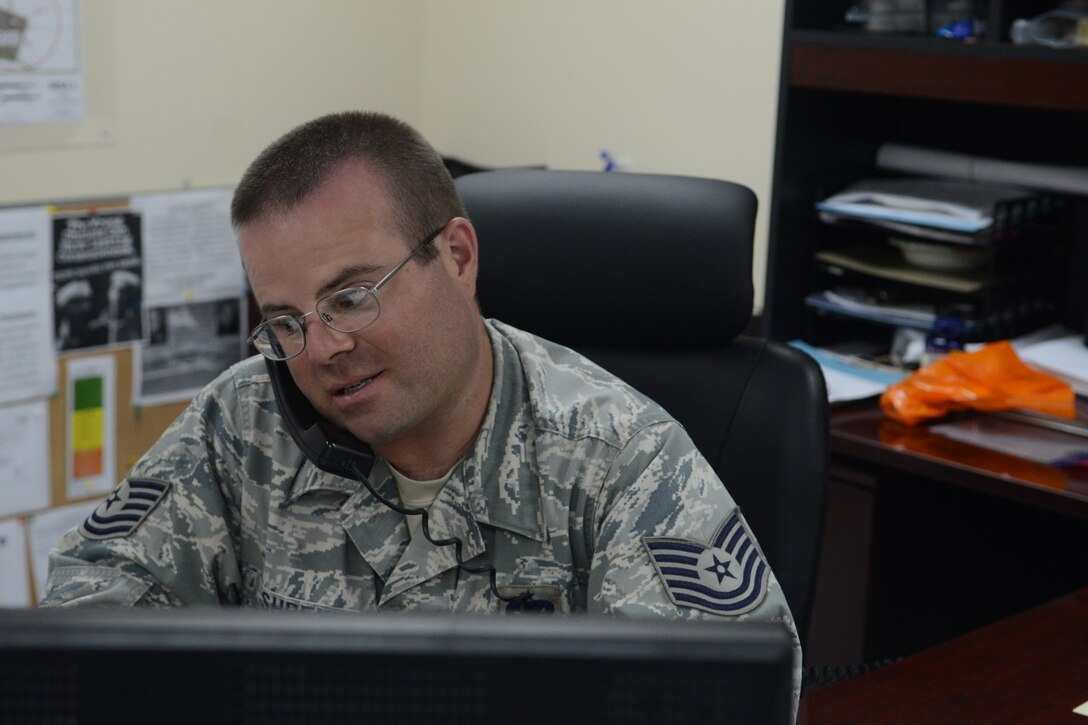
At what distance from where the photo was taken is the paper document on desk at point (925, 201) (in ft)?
6.92

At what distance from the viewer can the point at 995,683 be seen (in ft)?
4.16

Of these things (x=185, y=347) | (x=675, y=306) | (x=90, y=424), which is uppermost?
(x=675, y=306)

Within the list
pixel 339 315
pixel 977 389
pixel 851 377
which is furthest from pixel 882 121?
pixel 339 315

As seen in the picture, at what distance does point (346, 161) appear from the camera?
1.22 m

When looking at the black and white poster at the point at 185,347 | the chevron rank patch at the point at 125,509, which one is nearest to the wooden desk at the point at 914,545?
the chevron rank patch at the point at 125,509

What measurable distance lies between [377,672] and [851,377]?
184 centimetres

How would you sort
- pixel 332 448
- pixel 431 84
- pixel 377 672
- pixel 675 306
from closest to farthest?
1. pixel 377 672
2. pixel 332 448
3. pixel 675 306
4. pixel 431 84

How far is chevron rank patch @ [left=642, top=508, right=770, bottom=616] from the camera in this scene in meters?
1.12

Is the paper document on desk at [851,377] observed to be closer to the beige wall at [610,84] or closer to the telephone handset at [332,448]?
the beige wall at [610,84]

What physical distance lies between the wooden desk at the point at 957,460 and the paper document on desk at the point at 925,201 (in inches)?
12.9

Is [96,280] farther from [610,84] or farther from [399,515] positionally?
[399,515]

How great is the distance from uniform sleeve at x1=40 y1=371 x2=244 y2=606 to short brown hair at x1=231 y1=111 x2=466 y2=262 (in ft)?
0.84

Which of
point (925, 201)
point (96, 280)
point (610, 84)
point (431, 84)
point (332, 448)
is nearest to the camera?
point (332, 448)

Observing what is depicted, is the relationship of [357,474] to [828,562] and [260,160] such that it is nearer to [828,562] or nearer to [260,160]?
[260,160]
